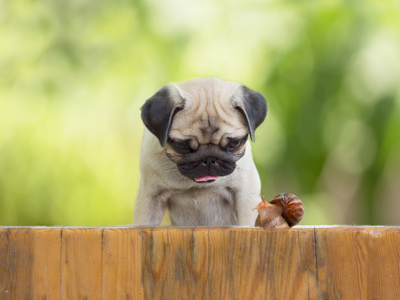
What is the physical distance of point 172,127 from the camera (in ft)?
9.36

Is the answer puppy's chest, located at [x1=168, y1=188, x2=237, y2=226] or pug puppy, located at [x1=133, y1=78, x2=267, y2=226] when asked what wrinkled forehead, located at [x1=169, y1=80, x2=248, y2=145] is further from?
puppy's chest, located at [x1=168, y1=188, x2=237, y2=226]

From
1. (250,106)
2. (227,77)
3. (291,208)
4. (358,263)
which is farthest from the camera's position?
(227,77)

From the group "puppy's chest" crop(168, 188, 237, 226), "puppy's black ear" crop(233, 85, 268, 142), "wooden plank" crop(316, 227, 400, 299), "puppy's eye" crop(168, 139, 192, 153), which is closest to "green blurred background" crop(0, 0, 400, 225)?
"puppy's chest" crop(168, 188, 237, 226)

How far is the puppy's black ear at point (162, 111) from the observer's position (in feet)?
9.16

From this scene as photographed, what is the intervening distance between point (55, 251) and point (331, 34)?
6.39 meters

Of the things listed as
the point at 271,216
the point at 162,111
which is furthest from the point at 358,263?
the point at 162,111

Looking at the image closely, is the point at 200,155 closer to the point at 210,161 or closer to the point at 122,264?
the point at 210,161

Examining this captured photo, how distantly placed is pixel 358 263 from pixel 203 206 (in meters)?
1.27

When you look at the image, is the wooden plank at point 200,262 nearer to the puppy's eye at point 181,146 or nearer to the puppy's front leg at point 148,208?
the puppy's eye at point 181,146

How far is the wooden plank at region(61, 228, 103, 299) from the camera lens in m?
2.24

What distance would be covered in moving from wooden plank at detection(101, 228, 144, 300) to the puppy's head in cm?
66

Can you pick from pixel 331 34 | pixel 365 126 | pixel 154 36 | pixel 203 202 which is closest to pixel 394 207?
pixel 365 126

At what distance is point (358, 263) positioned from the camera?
2162mm

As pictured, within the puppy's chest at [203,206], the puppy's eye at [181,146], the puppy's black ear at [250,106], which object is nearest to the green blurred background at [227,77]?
the puppy's chest at [203,206]
